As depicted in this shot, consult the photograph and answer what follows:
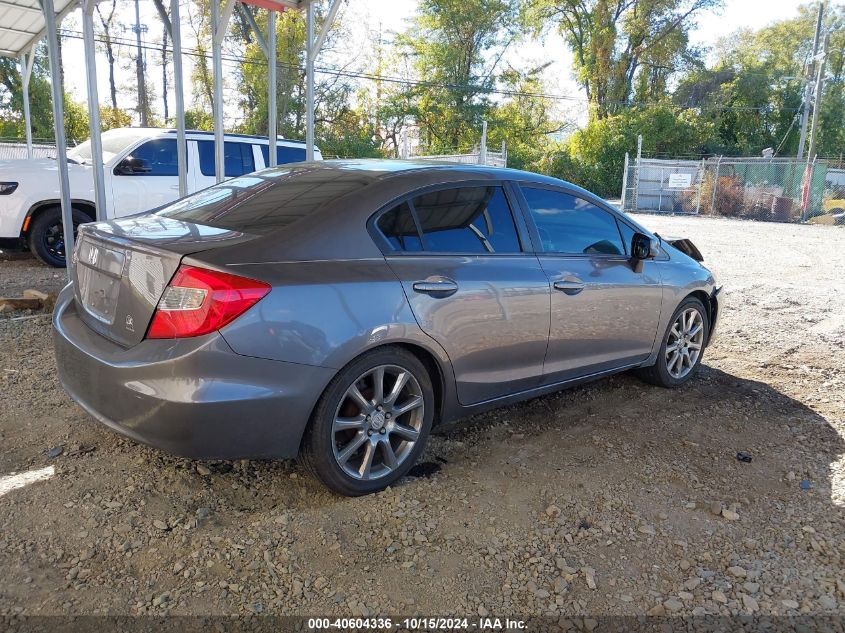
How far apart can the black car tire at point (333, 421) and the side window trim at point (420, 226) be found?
0.49 metres

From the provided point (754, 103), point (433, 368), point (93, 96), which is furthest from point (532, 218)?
point (754, 103)

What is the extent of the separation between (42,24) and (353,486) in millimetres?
10967

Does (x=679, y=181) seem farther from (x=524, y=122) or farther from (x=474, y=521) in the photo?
(x=474, y=521)

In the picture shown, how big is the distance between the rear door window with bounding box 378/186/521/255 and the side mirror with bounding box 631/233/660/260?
1056mm

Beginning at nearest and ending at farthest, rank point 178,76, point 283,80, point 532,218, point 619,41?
point 532,218
point 178,76
point 283,80
point 619,41

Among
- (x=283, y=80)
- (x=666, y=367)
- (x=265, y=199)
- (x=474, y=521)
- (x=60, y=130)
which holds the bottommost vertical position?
(x=474, y=521)

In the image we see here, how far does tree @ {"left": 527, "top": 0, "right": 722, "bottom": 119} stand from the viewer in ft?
129

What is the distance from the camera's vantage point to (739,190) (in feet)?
80.7

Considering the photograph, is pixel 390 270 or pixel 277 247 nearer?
pixel 277 247

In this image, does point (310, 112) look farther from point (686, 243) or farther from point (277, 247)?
point (277, 247)

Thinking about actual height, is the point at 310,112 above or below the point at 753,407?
above

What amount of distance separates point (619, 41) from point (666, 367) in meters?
40.1

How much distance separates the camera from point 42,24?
10734 mm

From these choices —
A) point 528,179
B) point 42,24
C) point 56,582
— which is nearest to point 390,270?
point 528,179
